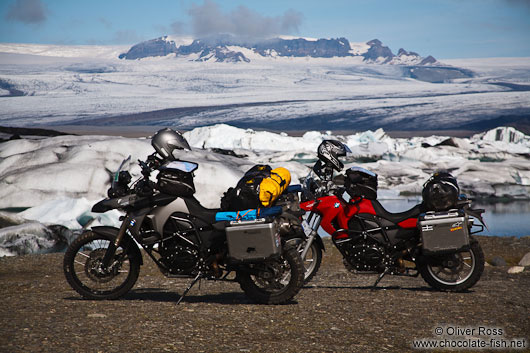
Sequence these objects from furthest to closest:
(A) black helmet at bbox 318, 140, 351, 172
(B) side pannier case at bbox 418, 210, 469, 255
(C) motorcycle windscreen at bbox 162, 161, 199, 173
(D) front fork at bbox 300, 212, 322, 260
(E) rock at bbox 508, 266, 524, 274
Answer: (E) rock at bbox 508, 266, 524, 274 → (A) black helmet at bbox 318, 140, 351, 172 → (D) front fork at bbox 300, 212, 322, 260 → (B) side pannier case at bbox 418, 210, 469, 255 → (C) motorcycle windscreen at bbox 162, 161, 199, 173

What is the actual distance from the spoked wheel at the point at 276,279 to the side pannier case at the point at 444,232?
1.45m

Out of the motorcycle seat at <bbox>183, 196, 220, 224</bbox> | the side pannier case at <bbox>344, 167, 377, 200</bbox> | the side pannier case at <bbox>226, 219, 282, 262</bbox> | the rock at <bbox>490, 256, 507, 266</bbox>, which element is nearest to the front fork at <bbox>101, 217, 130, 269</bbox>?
the motorcycle seat at <bbox>183, 196, 220, 224</bbox>

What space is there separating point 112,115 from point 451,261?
117 metres

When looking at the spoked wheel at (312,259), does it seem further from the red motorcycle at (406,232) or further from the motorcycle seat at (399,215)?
the motorcycle seat at (399,215)

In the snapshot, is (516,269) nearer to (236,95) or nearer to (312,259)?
(312,259)

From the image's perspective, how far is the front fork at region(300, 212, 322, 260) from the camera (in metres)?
6.67

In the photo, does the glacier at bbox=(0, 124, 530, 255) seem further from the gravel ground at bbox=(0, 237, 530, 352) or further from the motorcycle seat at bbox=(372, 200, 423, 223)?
the motorcycle seat at bbox=(372, 200, 423, 223)

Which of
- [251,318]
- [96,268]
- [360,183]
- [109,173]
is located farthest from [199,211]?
[109,173]

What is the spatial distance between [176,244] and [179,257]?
0.12 m

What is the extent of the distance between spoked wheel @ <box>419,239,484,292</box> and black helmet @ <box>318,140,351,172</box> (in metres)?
1.41

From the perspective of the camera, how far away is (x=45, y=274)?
29.0 feet

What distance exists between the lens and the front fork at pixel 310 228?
6.67 metres

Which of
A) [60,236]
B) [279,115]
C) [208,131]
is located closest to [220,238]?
[60,236]

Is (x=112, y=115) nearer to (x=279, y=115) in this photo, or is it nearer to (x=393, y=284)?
(x=279, y=115)
